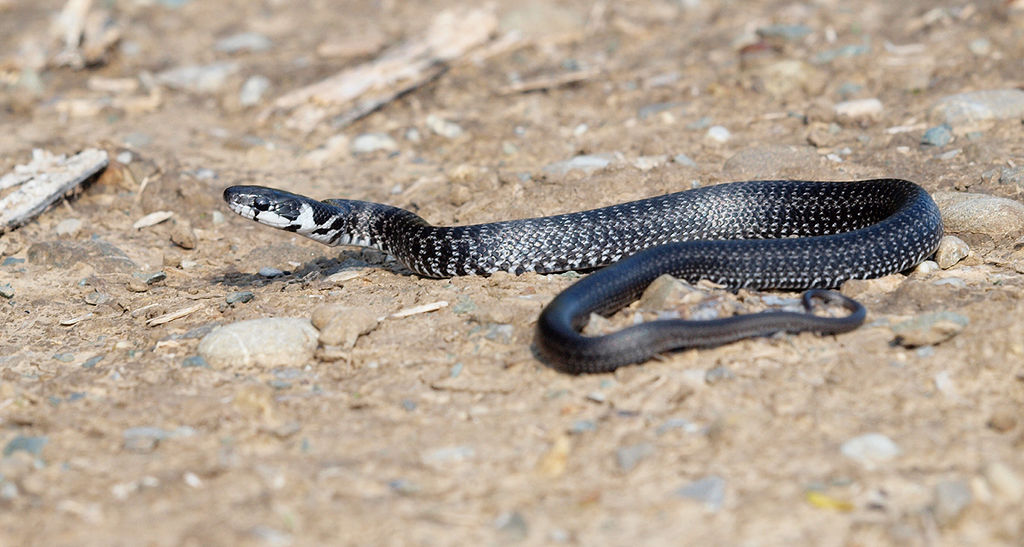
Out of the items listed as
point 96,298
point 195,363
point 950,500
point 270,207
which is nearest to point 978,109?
point 950,500

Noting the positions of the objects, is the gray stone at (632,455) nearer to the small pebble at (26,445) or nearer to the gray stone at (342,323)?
the gray stone at (342,323)

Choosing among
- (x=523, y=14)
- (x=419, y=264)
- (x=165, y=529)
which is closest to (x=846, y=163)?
(x=419, y=264)

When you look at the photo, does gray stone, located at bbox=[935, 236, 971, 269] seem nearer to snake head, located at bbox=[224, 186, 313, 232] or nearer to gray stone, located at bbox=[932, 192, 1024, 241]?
gray stone, located at bbox=[932, 192, 1024, 241]

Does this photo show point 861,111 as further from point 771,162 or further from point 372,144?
point 372,144

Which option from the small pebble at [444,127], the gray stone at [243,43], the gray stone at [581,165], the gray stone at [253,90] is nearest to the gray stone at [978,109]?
the gray stone at [581,165]

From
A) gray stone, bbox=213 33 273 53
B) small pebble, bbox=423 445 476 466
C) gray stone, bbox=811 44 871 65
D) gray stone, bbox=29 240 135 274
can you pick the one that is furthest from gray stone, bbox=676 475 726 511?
gray stone, bbox=213 33 273 53

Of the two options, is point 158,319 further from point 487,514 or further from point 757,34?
point 757,34
